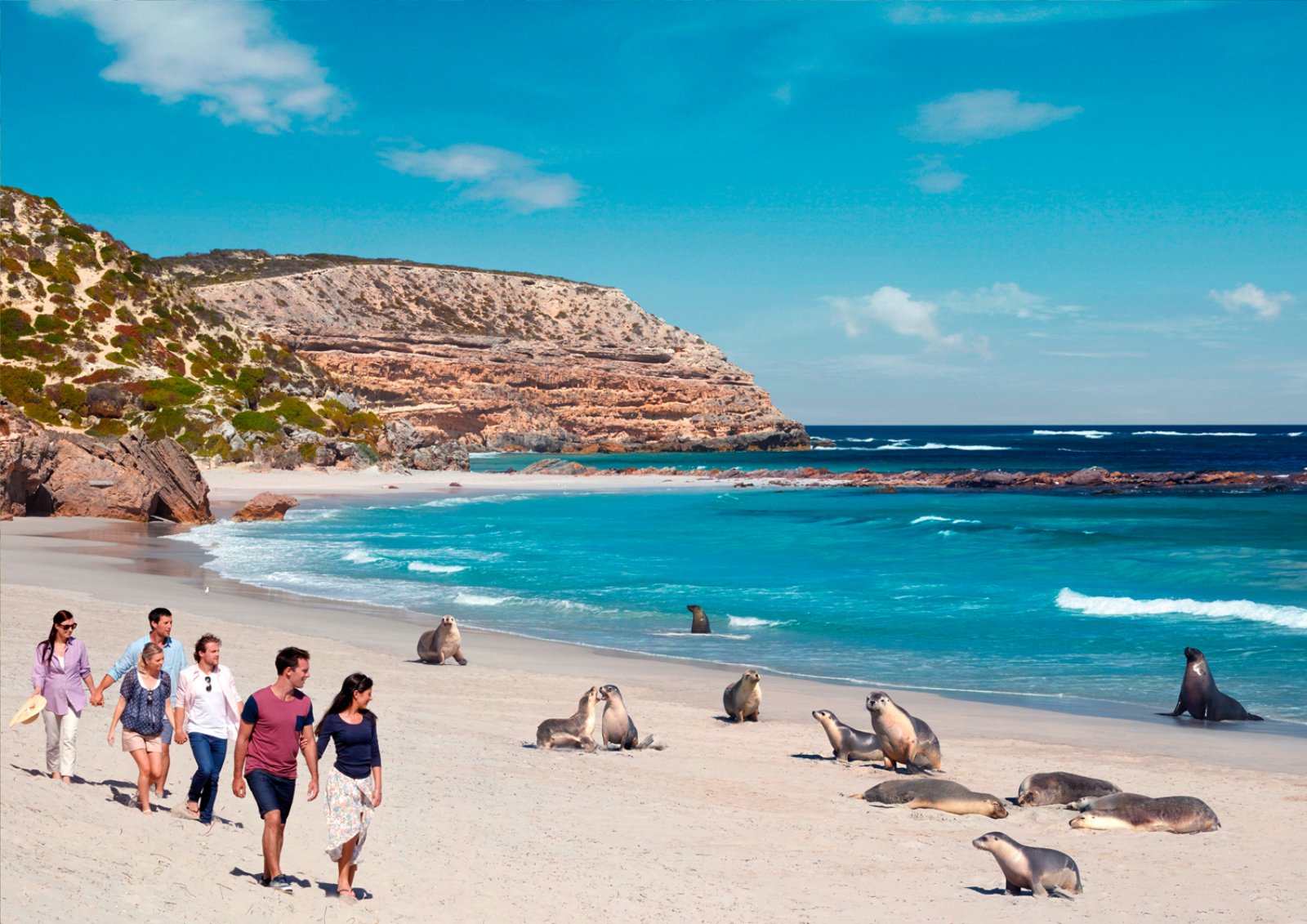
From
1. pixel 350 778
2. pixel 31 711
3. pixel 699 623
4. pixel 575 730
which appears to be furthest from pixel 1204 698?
pixel 31 711

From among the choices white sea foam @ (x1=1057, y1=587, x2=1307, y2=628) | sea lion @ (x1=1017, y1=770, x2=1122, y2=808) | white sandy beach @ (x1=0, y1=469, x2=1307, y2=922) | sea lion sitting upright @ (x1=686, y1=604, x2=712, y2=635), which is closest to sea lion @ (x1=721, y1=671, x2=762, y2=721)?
white sandy beach @ (x1=0, y1=469, x2=1307, y2=922)

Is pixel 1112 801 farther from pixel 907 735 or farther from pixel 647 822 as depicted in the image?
pixel 647 822

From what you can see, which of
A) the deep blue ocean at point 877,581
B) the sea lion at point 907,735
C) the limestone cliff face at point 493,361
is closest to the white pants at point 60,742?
the sea lion at point 907,735

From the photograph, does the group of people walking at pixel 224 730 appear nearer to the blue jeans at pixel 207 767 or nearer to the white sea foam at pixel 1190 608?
the blue jeans at pixel 207 767

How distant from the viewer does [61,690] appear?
7176 mm

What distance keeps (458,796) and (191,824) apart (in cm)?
181

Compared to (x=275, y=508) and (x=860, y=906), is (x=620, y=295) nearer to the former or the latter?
(x=275, y=508)

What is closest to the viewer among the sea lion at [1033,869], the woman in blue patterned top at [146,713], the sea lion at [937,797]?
the sea lion at [1033,869]

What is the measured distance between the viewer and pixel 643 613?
1917 cm

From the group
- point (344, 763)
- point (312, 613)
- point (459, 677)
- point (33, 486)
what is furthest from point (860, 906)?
point (33, 486)

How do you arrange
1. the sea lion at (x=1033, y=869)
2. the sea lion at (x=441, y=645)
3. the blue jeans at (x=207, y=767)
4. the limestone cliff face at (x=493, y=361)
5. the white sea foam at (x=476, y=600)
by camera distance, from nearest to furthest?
the sea lion at (x=1033, y=869)
the blue jeans at (x=207, y=767)
the sea lion at (x=441, y=645)
the white sea foam at (x=476, y=600)
the limestone cliff face at (x=493, y=361)

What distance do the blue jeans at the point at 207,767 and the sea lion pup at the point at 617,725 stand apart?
11.9 feet

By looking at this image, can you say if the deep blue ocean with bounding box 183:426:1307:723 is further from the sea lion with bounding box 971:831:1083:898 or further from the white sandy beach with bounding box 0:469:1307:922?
the sea lion with bounding box 971:831:1083:898

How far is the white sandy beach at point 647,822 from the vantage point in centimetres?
563
